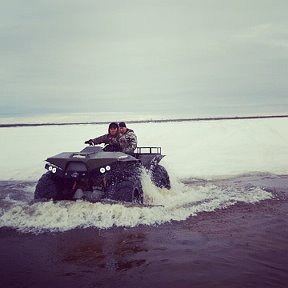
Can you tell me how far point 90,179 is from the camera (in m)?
7.55

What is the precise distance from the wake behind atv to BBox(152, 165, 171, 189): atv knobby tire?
1.89 meters

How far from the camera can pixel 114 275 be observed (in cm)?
431

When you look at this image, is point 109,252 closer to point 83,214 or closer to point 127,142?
point 83,214

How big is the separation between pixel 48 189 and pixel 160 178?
3288 millimetres

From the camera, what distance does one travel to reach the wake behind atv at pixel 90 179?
7.38 metres

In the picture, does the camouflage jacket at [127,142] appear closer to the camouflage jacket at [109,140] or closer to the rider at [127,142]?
the rider at [127,142]

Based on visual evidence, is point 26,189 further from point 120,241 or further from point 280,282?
point 280,282

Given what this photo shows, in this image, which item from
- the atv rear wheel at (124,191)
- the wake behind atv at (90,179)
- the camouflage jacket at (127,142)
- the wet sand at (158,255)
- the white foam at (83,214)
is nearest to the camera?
the wet sand at (158,255)

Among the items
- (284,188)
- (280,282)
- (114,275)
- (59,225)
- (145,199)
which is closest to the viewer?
(280,282)

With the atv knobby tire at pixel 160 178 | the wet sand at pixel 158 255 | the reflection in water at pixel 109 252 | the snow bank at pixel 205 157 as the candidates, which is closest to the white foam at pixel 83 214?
the wet sand at pixel 158 255

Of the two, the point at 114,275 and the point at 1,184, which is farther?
the point at 1,184

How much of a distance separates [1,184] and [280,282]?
9.65 metres

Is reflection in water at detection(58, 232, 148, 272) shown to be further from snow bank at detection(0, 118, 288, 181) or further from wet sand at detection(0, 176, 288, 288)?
snow bank at detection(0, 118, 288, 181)

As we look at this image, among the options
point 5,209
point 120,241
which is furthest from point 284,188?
point 5,209
